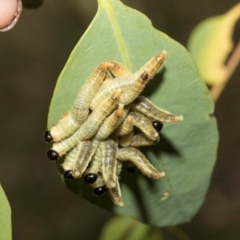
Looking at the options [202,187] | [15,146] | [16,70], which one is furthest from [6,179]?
[202,187]

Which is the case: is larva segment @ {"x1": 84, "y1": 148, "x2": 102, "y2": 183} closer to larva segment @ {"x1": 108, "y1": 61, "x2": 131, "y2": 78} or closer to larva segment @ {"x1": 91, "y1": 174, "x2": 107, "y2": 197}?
larva segment @ {"x1": 91, "y1": 174, "x2": 107, "y2": 197}

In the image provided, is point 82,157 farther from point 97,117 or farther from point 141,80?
point 141,80

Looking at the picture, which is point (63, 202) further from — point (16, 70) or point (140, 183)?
point (140, 183)

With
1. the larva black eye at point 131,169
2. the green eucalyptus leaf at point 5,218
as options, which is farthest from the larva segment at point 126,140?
the green eucalyptus leaf at point 5,218

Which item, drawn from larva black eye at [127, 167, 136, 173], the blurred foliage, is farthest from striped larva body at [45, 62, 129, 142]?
the blurred foliage

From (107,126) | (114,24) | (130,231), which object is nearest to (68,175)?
(107,126)

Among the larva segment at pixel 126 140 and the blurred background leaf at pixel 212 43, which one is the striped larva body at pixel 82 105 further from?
the blurred background leaf at pixel 212 43
